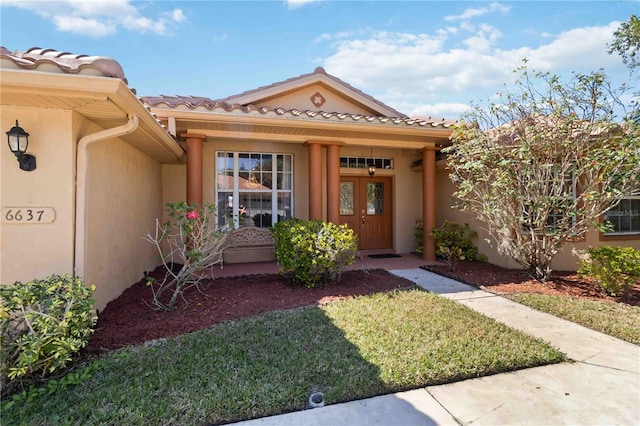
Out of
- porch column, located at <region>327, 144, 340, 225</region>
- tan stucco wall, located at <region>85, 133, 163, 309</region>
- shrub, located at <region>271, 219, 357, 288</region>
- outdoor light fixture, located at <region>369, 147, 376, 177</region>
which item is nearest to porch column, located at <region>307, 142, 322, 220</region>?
porch column, located at <region>327, 144, 340, 225</region>

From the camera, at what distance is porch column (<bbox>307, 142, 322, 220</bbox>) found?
25.8ft

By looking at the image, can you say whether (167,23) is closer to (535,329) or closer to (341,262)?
(341,262)

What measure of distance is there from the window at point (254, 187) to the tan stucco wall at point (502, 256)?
4.63 meters

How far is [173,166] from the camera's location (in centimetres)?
852

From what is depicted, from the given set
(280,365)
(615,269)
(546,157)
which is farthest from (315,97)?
(280,365)

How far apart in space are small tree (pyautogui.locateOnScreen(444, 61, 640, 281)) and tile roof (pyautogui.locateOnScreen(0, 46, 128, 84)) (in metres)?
6.19

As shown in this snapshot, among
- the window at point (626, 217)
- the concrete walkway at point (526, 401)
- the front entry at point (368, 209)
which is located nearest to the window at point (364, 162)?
the front entry at point (368, 209)

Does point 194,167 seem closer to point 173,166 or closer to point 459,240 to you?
point 173,166

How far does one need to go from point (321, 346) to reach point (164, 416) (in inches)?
67.3

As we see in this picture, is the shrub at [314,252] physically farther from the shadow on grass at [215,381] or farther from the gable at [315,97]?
the gable at [315,97]

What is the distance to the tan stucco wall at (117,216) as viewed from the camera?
172 inches

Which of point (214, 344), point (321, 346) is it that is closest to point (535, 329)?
point (321, 346)

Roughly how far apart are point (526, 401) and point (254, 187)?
7378 millimetres

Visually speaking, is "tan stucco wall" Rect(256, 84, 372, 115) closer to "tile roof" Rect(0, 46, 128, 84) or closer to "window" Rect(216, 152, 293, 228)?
"window" Rect(216, 152, 293, 228)
